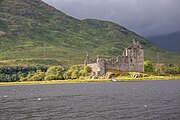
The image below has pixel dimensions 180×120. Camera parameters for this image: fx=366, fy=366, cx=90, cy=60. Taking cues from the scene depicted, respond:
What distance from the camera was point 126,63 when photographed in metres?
184

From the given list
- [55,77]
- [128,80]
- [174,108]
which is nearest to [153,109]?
[174,108]

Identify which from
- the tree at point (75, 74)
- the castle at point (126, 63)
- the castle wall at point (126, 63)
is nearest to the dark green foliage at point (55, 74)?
the tree at point (75, 74)

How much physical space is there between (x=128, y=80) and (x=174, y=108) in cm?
10747

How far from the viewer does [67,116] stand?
171ft

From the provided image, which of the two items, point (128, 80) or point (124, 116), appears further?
point (128, 80)

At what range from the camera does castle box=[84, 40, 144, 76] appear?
6969 inches

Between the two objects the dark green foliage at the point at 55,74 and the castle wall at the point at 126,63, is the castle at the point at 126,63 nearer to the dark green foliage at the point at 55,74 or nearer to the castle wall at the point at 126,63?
the castle wall at the point at 126,63

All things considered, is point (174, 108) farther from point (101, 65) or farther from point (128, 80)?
point (101, 65)

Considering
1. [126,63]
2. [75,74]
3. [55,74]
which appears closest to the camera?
[75,74]

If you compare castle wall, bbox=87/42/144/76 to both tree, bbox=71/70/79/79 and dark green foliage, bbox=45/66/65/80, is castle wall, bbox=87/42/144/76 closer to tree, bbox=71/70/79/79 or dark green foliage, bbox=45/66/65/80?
tree, bbox=71/70/79/79

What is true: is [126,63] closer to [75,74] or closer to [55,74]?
[75,74]

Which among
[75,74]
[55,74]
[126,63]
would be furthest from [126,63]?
[55,74]

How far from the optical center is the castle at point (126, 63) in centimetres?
17701

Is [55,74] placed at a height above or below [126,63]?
below
